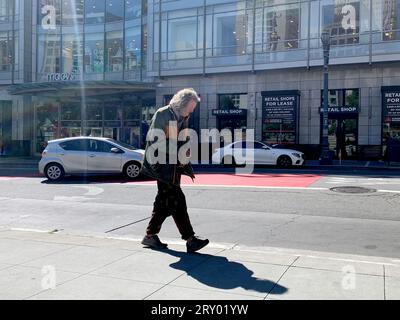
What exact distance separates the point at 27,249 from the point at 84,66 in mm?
29210

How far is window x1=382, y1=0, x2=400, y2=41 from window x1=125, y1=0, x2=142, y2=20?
15.2 m

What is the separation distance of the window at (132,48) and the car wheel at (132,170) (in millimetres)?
17074

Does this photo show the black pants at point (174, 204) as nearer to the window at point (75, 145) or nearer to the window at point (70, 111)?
the window at point (75, 145)

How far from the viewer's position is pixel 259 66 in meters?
26.3

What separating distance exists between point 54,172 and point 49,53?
70.2 feet

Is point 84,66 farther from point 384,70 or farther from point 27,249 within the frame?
point 27,249

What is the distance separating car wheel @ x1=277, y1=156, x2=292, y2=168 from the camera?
2050cm

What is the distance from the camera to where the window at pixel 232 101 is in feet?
90.4

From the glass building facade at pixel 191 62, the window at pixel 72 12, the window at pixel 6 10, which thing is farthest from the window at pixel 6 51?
the window at pixel 72 12

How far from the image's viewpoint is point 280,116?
26.2 meters

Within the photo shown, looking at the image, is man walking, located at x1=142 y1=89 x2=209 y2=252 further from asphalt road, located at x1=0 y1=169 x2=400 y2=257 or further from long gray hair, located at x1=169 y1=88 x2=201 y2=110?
asphalt road, located at x1=0 y1=169 x2=400 y2=257

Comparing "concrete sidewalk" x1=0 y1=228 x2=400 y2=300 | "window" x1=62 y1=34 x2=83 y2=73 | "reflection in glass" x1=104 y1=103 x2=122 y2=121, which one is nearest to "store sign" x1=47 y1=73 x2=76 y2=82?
"window" x1=62 y1=34 x2=83 y2=73

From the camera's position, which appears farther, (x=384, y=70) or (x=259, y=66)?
(x=259, y=66)
